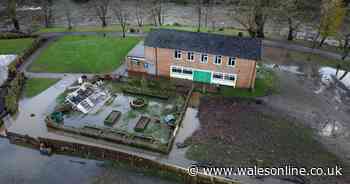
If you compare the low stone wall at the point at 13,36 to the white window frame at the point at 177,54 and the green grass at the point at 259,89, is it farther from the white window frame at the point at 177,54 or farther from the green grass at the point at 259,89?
the green grass at the point at 259,89

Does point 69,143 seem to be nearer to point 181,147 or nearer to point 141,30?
point 181,147

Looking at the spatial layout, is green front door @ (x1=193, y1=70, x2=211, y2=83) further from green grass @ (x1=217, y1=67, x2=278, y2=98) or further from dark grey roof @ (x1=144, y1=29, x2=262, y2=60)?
dark grey roof @ (x1=144, y1=29, x2=262, y2=60)

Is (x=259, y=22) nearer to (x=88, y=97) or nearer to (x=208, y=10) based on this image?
(x=208, y=10)

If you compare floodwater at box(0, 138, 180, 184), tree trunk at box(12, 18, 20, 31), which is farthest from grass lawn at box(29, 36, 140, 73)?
floodwater at box(0, 138, 180, 184)

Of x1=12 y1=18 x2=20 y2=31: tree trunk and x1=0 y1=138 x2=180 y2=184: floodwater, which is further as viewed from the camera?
x1=12 y1=18 x2=20 y2=31: tree trunk

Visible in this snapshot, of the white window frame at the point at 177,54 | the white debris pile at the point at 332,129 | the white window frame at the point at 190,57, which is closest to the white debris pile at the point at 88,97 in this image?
the white window frame at the point at 177,54
